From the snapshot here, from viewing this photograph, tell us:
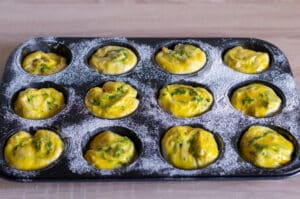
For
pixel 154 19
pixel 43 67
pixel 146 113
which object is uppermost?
pixel 154 19

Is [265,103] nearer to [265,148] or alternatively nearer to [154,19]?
[265,148]

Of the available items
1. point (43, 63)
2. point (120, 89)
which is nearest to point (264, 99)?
point (120, 89)

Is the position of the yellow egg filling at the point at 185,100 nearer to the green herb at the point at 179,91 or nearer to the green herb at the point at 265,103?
the green herb at the point at 179,91

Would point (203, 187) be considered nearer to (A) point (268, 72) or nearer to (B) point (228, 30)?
(A) point (268, 72)

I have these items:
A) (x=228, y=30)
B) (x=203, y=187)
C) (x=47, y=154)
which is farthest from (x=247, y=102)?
(x=47, y=154)

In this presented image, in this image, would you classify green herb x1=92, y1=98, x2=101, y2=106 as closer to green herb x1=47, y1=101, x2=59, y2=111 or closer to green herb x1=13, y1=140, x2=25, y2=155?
green herb x1=47, y1=101, x2=59, y2=111

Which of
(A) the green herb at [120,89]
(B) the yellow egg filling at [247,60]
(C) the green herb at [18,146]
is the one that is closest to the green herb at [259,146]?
(B) the yellow egg filling at [247,60]
